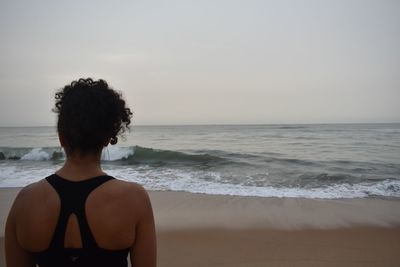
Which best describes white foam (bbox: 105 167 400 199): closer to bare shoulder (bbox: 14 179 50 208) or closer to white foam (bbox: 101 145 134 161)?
white foam (bbox: 101 145 134 161)

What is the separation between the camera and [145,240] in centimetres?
113

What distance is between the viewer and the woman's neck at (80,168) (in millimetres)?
1049

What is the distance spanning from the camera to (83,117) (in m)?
1.07

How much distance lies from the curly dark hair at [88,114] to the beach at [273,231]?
2.79 meters

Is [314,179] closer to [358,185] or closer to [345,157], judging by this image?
[358,185]

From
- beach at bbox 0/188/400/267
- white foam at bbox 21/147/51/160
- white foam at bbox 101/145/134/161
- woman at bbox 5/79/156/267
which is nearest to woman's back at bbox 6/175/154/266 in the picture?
woman at bbox 5/79/156/267

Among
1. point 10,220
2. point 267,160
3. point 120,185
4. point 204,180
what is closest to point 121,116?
point 120,185

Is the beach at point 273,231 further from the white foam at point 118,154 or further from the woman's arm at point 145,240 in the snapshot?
the white foam at point 118,154

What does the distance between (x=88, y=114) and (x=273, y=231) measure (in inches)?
160

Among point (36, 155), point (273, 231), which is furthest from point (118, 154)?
point (273, 231)

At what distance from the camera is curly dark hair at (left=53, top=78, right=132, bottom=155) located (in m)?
1.07

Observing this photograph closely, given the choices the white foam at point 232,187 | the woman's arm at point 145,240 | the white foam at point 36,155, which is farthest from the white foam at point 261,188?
the white foam at point 36,155

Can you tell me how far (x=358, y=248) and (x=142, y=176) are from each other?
7.01 metres

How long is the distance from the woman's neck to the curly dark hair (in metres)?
0.02
